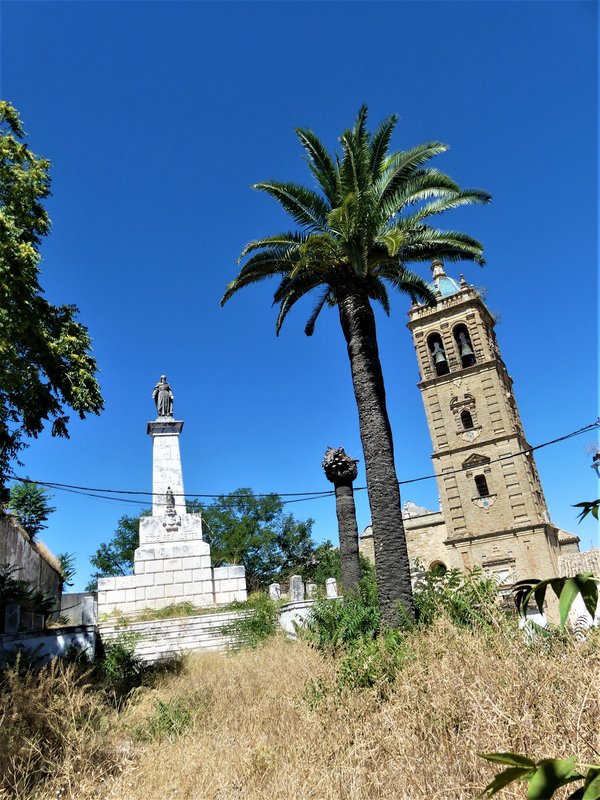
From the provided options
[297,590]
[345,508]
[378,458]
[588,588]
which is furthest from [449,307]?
[588,588]

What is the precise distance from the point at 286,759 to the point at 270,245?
9.99 m

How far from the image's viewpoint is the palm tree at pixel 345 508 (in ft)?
48.8

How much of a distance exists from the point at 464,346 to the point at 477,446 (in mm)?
6514

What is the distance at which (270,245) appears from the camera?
39.4ft

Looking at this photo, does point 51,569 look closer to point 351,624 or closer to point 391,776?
point 351,624

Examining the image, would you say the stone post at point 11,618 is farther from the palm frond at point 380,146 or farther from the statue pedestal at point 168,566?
the palm frond at point 380,146

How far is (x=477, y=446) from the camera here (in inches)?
1256

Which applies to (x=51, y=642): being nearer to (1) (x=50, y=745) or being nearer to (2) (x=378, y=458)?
(1) (x=50, y=745)

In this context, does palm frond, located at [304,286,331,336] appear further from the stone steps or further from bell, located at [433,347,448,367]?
bell, located at [433,347,448,367]

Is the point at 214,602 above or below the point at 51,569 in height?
below

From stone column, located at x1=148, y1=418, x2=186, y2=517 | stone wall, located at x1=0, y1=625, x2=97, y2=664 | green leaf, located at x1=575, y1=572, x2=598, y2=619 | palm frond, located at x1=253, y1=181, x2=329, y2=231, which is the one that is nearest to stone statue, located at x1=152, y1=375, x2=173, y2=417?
stone column, located at x1=148, y1=418, x2=186, y2=517

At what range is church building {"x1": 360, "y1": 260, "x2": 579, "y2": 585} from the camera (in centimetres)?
2925

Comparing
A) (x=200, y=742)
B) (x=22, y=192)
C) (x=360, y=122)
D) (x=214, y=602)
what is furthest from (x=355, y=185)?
(x=214, y=602)

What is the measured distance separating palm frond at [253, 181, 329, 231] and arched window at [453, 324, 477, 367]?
2383 centimetres
